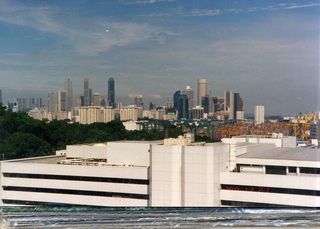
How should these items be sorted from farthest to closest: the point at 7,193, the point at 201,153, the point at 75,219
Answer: the point at 7,193
the point at 201,153
the point at 75,219

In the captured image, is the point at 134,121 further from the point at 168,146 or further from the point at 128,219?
the point at 128,219

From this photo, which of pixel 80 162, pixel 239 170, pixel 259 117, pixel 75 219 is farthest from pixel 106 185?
pixel 259 117

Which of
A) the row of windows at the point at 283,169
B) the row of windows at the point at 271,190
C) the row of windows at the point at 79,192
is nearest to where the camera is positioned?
the row of windows at the point at 271,190

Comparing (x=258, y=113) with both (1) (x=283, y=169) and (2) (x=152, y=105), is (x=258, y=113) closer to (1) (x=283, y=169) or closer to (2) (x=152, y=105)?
(2) (x=152, y=105)

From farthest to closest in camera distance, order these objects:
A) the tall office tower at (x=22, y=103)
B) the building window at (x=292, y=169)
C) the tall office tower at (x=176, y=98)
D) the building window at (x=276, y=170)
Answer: the tall office tower at (x=176, y=98) → the tall office tower at (x=22, y=103) → the building window at (x=276, y=170) → the building window at (x=292, y=169)

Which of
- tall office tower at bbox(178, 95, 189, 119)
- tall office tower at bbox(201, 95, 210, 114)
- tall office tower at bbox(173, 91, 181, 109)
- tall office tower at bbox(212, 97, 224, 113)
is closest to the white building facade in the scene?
tall office tower at bbox(212, 97, 224, 113)

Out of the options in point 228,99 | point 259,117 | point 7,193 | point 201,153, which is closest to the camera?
point 201,153

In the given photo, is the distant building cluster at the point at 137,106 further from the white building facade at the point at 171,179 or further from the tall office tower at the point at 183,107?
the white building facade at the point at 171,179

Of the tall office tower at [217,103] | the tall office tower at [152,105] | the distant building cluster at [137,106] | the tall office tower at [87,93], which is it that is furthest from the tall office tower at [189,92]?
the tall office tower at [87,93]
